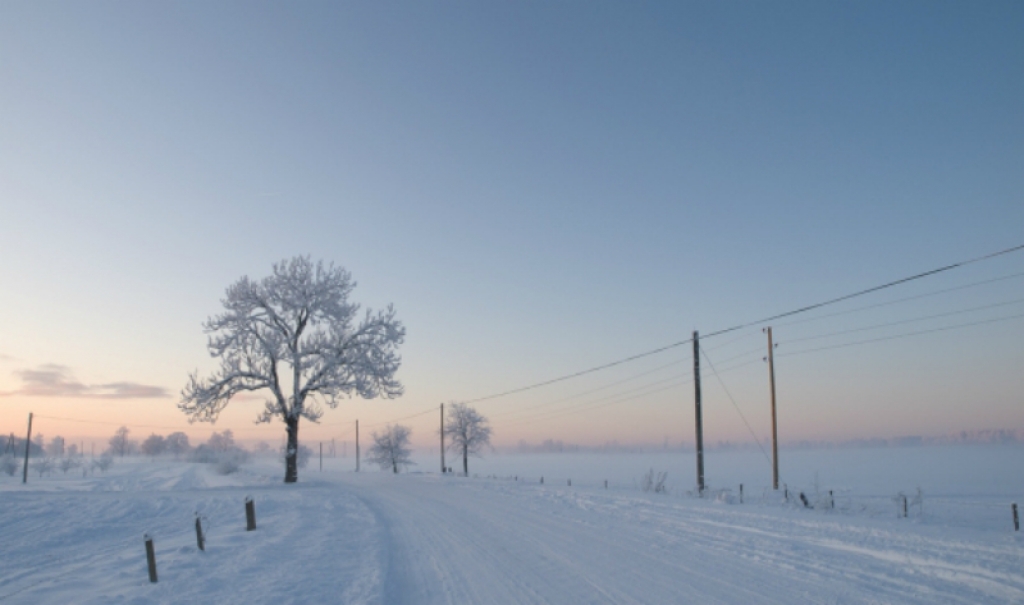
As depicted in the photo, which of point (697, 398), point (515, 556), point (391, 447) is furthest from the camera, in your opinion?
point (391, 447)

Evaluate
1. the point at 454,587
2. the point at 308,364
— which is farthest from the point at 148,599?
the point at 308,364

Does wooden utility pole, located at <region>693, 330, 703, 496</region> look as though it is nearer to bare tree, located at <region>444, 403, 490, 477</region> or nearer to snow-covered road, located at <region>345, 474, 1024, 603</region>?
snow-covered road, located at <region>345, 474, 1024, 603</region>

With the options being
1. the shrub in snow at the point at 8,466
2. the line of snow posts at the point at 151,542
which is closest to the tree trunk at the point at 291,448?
the line of snow posts at the point at 151,542

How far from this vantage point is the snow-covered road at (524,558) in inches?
320

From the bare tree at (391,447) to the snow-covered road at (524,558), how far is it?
5885 cm

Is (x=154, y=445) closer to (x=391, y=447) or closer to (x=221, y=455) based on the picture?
(x=221, y=455)

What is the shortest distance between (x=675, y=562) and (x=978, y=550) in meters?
5.42

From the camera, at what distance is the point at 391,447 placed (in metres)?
76.4

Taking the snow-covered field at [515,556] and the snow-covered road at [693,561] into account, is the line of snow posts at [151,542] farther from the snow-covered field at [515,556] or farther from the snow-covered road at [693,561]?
the snow-covered road at [693,561]

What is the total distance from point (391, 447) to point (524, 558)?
6960 centimetres

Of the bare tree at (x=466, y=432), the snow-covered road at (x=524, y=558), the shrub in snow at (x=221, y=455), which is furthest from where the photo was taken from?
the bare tree at (x=466, y=432)

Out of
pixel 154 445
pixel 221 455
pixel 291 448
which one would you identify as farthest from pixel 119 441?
pixel 291 448

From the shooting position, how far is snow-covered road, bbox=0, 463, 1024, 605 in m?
8.12

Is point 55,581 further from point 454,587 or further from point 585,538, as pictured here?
point 585,538
